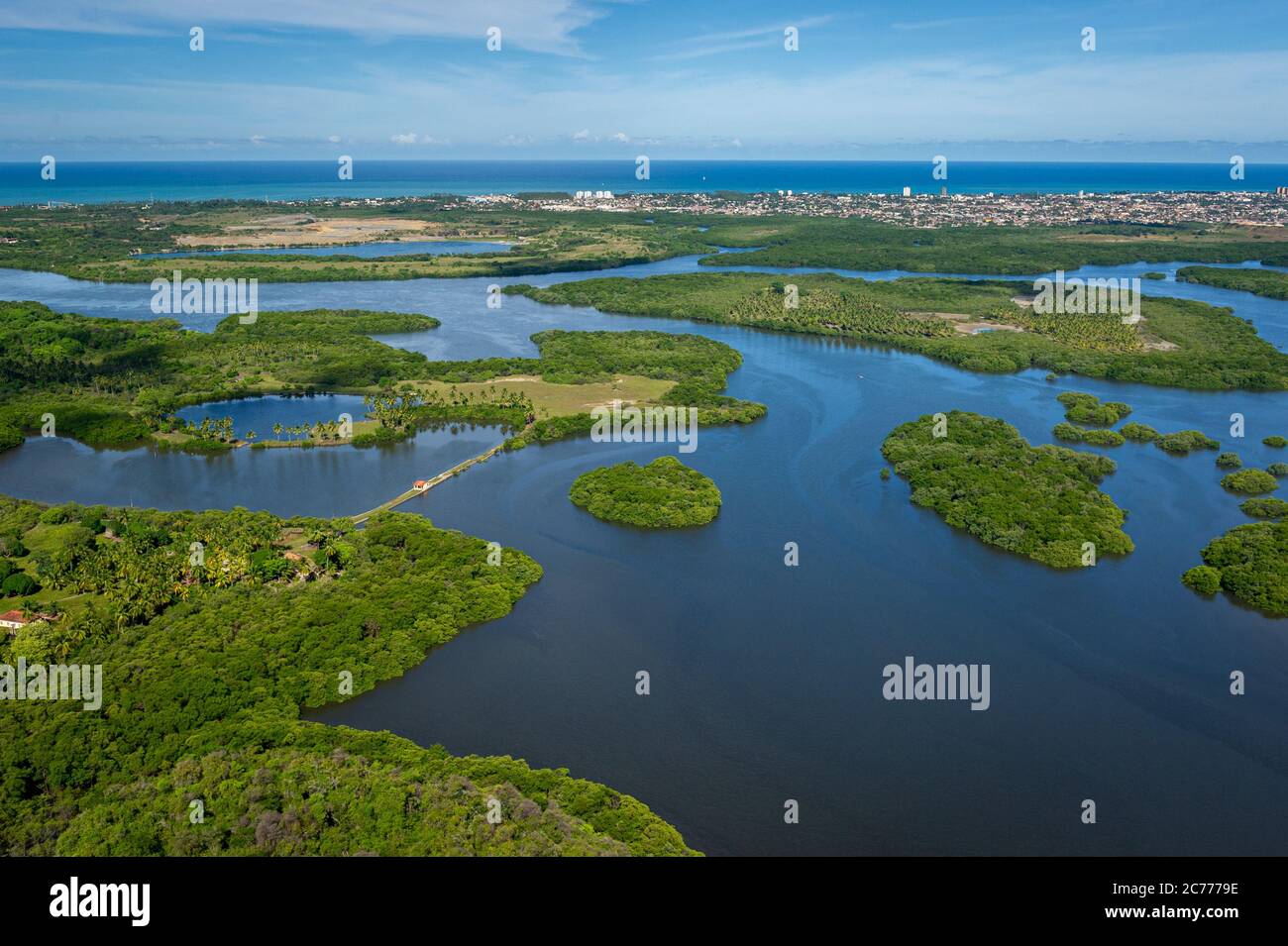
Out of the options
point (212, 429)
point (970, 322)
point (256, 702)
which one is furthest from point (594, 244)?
point (256, 702)

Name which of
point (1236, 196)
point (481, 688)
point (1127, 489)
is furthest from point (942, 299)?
point (1236, 196)

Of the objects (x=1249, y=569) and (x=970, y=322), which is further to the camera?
(x=970, y=322)

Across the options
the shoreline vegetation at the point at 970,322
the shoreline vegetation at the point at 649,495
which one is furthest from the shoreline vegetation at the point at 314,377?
the shoreline vegetation at the point at 970,322

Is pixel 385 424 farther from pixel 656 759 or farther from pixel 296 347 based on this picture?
pixel 656 759

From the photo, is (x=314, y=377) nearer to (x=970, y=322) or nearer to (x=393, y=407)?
(x=393, y=407)

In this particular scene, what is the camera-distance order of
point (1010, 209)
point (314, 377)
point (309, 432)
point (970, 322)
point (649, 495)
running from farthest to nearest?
point (1010, 209), point (970, 322), point (314, 377), point (309, 432), point (649, 495)

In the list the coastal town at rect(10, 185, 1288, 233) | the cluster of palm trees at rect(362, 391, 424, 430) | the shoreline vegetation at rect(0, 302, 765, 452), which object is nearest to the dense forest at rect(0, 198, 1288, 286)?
the coastal town at rect(10, 185, 1288, 233)

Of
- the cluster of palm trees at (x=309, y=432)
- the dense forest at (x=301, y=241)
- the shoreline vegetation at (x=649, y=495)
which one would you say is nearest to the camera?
the shoreline vegetation at (x=649, y=495)

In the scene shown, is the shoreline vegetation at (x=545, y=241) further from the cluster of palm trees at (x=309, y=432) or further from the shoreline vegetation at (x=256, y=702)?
the shoreline vegetation at (x=256, y=702)
